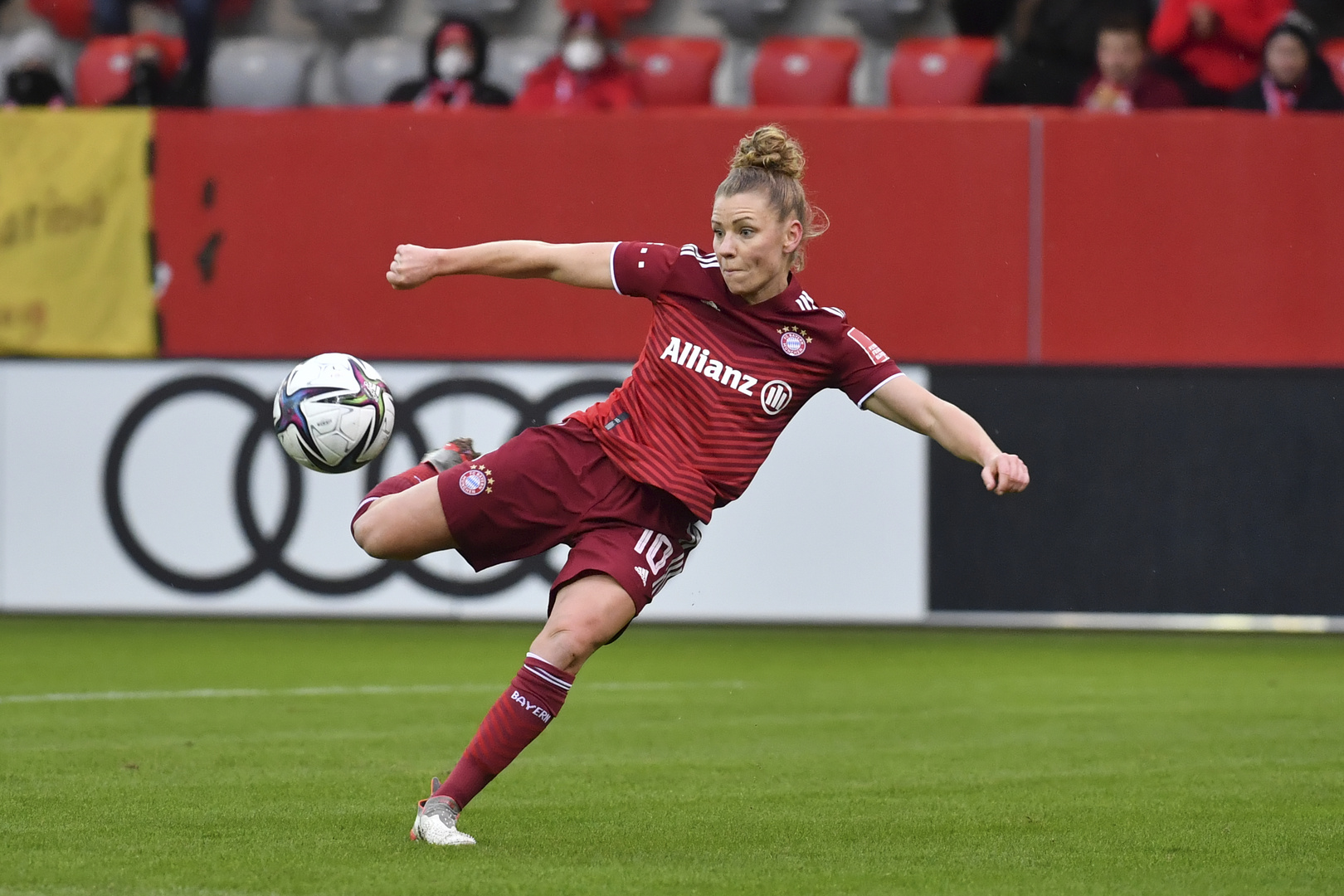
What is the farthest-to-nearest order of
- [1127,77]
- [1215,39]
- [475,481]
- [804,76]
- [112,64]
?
[112,64] → [804,76] → [1215,39] → [1127,77] → [475,481]

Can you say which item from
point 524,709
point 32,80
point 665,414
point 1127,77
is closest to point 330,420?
point 665,414

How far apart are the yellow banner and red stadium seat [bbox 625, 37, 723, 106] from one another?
10.7 ft

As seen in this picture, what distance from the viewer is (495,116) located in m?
12.5

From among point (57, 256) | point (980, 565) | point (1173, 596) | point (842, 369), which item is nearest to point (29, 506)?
point (57, 256)

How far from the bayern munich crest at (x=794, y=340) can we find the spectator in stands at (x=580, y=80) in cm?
771

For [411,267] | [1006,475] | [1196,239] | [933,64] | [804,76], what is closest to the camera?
[1006,475]

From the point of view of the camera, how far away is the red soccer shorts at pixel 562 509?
217 inches

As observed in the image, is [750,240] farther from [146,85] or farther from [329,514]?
[146,85]

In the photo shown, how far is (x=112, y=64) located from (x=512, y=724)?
33.6 feet

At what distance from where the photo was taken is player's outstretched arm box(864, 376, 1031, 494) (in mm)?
5152

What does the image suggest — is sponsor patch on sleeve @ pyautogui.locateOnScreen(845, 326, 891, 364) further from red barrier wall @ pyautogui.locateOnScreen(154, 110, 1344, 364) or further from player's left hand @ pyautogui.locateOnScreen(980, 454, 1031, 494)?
red barrier wall @ pyautogui.locateOnScreen(154, 110, 1344, 364)

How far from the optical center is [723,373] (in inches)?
219

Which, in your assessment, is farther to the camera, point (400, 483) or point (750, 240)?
point (400, 483)

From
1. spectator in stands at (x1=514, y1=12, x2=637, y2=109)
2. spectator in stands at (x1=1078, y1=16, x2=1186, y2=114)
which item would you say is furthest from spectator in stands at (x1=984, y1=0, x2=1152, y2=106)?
spectator in stands at (x1=514, y1=12, x2=637, y2=109)
